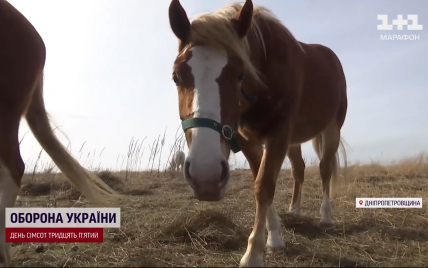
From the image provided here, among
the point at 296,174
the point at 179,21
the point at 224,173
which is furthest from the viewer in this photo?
the point at 296,174

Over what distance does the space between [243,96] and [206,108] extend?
481 mm

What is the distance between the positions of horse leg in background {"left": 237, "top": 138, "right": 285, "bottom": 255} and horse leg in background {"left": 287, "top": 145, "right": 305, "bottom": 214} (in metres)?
1.41

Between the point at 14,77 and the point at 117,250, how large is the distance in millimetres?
1481

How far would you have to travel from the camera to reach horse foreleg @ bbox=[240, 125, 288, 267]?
2195 mm

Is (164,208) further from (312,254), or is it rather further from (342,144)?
(342,144)

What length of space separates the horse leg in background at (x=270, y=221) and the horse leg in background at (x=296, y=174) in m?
1.41

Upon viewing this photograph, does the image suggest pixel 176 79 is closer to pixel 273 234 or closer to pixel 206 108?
pixel 206 108

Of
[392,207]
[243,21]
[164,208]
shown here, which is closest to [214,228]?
[164,208]

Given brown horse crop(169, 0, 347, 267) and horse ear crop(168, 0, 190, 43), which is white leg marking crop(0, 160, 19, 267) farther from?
horse ear crop(168, 0, 190, 43)

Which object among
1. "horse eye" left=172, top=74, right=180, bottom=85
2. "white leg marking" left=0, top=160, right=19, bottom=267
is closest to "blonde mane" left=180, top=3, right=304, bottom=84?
"horse eye" left=172, top=74, right=180, bottom=85

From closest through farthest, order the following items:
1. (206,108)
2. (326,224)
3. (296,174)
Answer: (206,108), (326,224), (296,174)

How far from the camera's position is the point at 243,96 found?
2.25 meters

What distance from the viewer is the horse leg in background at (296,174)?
172 inches

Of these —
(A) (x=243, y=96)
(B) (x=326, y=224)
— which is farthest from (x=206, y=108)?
(B) (x=326, y=224)
